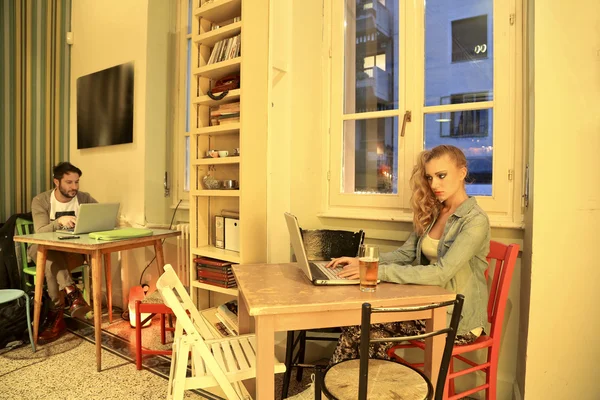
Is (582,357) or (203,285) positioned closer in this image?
(582,357)

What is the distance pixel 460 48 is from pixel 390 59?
0.42 m

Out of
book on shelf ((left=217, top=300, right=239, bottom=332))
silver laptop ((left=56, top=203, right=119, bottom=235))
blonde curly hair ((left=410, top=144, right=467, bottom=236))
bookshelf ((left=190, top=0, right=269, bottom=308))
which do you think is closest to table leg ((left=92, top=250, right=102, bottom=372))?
silver laptop ((left=56, top=203, right=119, bottom=235))

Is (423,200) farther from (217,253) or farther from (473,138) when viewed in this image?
(217,253)

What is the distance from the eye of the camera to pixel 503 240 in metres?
2.08

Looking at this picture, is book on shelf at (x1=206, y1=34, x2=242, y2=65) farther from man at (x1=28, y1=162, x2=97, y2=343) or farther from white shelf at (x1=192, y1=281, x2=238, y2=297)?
man at (x1=28, y1=162, x2=97, y2=343)

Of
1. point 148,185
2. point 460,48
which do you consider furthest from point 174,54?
point 460,48

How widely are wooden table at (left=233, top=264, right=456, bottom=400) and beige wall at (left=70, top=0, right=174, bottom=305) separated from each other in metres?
2.55

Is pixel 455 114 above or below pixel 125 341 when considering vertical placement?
above

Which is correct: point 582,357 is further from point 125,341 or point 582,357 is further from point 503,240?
point 125,341

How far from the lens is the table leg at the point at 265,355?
1.27 meters

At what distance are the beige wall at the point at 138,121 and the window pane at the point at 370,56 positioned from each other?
6.57 ft

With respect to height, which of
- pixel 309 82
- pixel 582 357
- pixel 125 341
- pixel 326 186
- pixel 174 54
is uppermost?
pixel 174 54

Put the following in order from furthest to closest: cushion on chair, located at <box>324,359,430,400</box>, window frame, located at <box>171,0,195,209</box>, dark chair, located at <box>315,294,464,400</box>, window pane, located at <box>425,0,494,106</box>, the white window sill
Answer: window frame, located at <box>171,0,195,209</box> → window pane, located at <box>425,0,494,106</box> → the white window sill → cushion on chair, located at <box>324,359,430,400</box> → dark chair, located at <box>315,294,464,400</box>

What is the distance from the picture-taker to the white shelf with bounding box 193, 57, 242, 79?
235 centimetres
